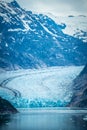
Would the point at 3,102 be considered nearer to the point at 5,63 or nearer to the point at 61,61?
the point at 5,63

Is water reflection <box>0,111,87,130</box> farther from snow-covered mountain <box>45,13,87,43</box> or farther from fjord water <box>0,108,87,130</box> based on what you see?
snow-covered mountain <box>45,13,87,43</box>

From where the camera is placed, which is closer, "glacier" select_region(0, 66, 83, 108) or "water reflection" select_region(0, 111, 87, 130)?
"water reflection" select_region(0, 111, 87, 130)

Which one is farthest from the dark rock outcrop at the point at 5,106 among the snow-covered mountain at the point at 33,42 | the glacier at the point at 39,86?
the snow-covered mountain at the point at 33,42

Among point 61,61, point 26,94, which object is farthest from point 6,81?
point 61,61

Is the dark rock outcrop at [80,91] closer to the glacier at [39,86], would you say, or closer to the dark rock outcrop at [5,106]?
the glacier at [39,86]

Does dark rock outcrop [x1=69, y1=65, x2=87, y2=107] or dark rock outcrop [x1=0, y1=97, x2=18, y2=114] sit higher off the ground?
dark rock outcrop [x1=69, y1=65, x2=87, y2=107]

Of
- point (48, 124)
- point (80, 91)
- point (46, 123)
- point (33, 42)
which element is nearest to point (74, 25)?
point (33, 42)

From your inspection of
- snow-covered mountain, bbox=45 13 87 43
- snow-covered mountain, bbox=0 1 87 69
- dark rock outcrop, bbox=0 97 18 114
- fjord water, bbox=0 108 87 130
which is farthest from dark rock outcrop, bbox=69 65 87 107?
fjord water, bbox=0 108 87 130
